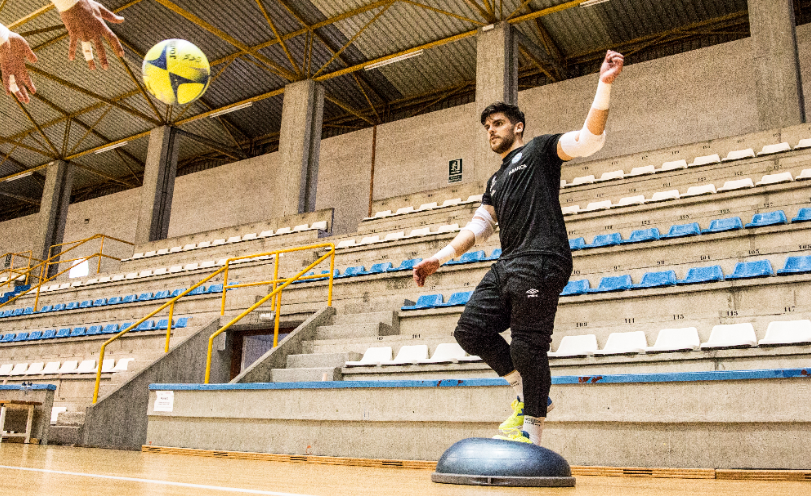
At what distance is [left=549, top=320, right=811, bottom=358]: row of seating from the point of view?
14.2ft

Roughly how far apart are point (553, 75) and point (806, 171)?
9.30 meters

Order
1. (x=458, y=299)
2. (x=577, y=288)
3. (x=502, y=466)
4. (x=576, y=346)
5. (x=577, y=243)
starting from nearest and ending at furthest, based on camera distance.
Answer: (x=502, y=466)
(x=576, y=346)
(x=577, y=288)
(x=458, y=299)
(x=577, y=243)

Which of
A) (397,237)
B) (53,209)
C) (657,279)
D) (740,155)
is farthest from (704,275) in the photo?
(53,209)

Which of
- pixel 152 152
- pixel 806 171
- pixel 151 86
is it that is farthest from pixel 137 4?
pixel 806 171

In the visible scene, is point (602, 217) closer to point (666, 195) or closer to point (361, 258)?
point (666, 195)

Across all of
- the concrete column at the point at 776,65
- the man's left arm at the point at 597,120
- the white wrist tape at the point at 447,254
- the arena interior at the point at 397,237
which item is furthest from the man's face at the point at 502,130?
the concrete column at the point at 776,65

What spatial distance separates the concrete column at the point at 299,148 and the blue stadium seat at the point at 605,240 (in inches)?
352

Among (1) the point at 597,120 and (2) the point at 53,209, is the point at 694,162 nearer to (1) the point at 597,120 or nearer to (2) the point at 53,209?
(1) the point at 597,120

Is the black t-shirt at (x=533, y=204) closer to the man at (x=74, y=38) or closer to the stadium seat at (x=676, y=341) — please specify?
the man at (x=74, y=38)

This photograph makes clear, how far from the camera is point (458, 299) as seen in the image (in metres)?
6.84

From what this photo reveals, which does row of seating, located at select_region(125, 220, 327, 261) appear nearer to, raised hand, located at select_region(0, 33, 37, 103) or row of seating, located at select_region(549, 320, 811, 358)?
row of seating, located at select_region(549, 320, 811, 358)

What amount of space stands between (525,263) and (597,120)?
647mm

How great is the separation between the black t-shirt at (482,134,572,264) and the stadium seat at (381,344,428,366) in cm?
279

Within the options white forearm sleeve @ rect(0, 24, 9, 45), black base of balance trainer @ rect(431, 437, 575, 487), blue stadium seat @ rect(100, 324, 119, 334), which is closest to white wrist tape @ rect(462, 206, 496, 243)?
black base of balance trainer @ rect(431, 437, 575, 487)
